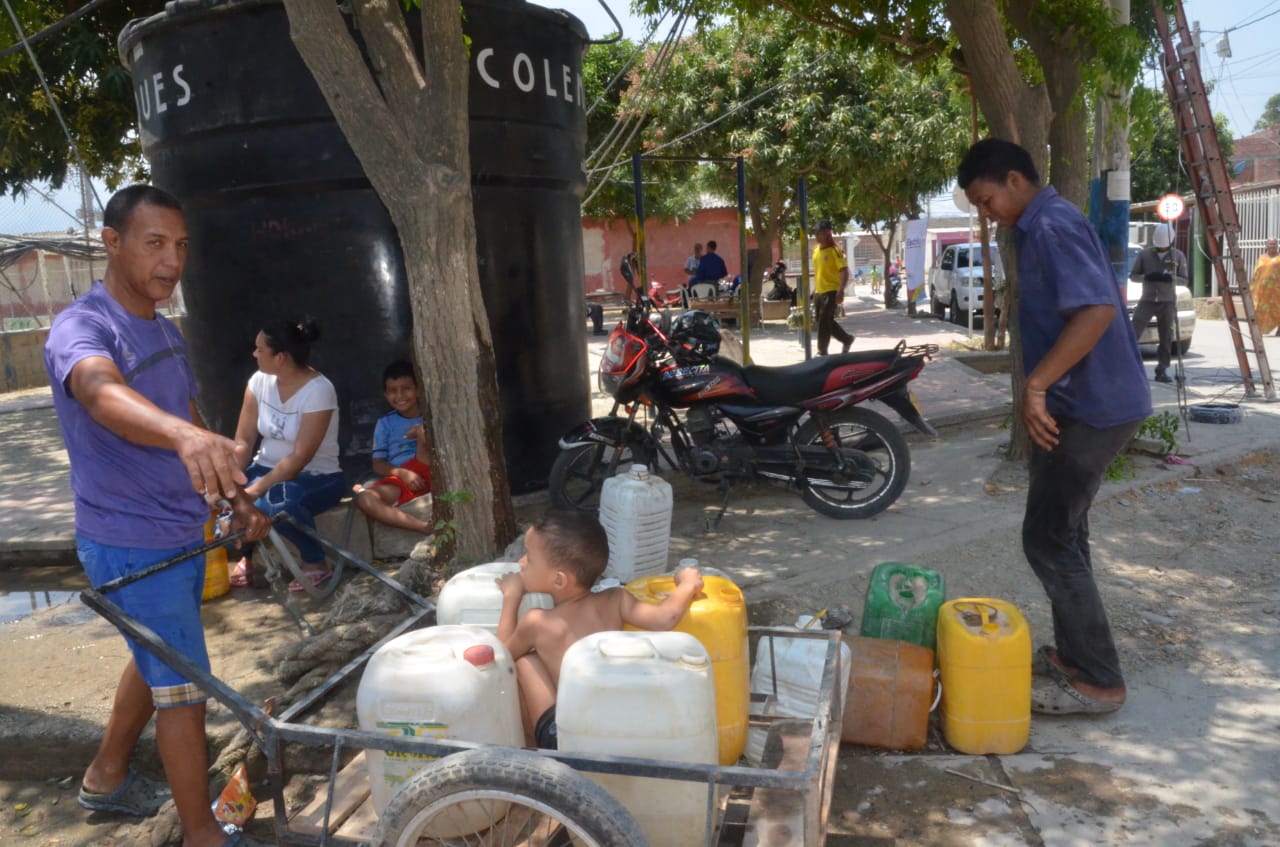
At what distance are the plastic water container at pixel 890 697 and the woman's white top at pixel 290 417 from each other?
9.96 feet

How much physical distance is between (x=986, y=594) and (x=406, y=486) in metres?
3.10

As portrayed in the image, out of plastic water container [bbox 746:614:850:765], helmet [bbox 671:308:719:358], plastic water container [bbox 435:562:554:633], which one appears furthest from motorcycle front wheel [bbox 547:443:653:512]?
plastic water container [bbox 435:562:554:633]

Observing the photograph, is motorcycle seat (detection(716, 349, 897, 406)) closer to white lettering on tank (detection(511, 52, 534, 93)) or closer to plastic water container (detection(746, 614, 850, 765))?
white lettering on tank (detection(511, 52, 534, 93))

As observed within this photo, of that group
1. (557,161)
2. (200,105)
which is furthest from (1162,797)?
(200,105)

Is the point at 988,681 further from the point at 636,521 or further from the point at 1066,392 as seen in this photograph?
the point at 636,521

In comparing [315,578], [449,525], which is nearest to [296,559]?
[315,578]

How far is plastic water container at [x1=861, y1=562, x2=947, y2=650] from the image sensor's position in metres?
3.74

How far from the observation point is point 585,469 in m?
6.09

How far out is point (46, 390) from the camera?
16.0 metres

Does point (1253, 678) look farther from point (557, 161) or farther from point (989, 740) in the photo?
point (557, 161)

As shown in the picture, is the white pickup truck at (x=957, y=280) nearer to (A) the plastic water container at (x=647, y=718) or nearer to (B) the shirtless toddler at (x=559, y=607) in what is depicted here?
(B) the shirtless toddler at (x=559, y=607)

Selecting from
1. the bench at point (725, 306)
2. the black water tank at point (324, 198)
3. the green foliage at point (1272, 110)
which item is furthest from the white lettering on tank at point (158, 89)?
the green foliage at point (1272, 110)

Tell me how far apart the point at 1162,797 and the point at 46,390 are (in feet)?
56.0

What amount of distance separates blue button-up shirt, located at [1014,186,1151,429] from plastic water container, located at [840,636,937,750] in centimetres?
102
